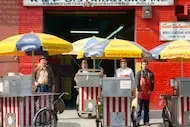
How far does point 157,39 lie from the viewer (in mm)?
18625

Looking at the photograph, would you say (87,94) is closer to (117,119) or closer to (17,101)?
(117,119)

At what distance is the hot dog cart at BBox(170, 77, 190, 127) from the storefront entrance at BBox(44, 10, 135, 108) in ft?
20.0

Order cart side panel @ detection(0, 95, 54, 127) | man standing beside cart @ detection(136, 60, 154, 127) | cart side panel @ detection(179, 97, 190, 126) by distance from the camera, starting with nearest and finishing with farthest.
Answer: cart side panel @ detection(0, 95, 54, 127) → cart side panel @ detection(179, 97, 190, 126) → man standing beside cart @ detection(136, 60, 154, 127)

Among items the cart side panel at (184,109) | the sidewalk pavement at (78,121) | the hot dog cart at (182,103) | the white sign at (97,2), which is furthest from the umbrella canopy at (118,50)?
the white sign at (97,2)

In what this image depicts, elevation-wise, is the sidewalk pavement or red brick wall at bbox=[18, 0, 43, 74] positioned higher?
red brick wall at bbox=[18, 0, 43, 74]

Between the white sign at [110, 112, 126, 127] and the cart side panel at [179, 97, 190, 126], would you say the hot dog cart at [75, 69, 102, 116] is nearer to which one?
the white sign at [110, 112, 126, 127]

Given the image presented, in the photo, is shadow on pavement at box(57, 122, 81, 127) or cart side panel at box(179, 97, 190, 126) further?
shadow on pavement at box(57, 122, 81, 127)

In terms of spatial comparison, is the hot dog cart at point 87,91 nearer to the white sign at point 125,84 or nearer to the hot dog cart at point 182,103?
the hot dog cart at point 182,103

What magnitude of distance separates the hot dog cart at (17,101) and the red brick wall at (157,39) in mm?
6694

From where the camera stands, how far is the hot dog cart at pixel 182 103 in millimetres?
12930

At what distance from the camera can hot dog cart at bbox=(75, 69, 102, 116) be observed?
16.2m

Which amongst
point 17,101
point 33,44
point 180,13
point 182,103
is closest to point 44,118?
point 17,101

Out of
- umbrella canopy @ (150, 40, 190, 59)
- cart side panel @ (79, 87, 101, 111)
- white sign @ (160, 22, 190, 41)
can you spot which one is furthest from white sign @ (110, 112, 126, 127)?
white sign @ (160, 22, 190, 41)

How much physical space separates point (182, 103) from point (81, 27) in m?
8.15
